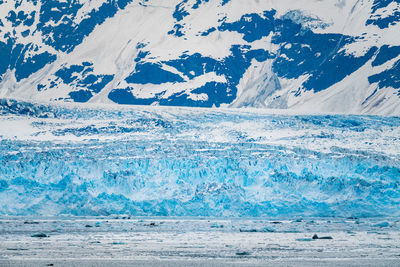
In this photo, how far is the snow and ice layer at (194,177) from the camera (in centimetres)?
4259

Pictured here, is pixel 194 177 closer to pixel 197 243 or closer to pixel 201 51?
pixel 197 243

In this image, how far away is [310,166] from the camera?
145ft

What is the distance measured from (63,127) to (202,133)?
27.6 ft

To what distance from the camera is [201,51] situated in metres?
136

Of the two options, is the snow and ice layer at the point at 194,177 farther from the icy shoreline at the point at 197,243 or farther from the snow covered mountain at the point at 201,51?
the snow covered mountain at the point at 201,51

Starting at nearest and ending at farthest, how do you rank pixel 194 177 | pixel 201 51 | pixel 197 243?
pixel 197 243 < pixel 194 177 < pixel 201 51

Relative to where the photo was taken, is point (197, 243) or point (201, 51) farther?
point (201, 51)

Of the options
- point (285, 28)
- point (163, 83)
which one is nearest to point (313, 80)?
point (285, 28)

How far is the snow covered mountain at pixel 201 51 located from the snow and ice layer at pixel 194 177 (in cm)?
7018

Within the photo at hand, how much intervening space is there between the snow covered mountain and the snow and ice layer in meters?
70.2

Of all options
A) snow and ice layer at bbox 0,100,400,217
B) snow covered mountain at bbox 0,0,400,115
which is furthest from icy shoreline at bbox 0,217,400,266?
snow covered mountain at bbox 0,0,400,115

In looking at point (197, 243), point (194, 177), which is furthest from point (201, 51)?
point (197, 243)

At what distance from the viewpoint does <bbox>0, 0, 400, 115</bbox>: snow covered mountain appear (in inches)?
4783

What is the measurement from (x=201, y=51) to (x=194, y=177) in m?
93.5
